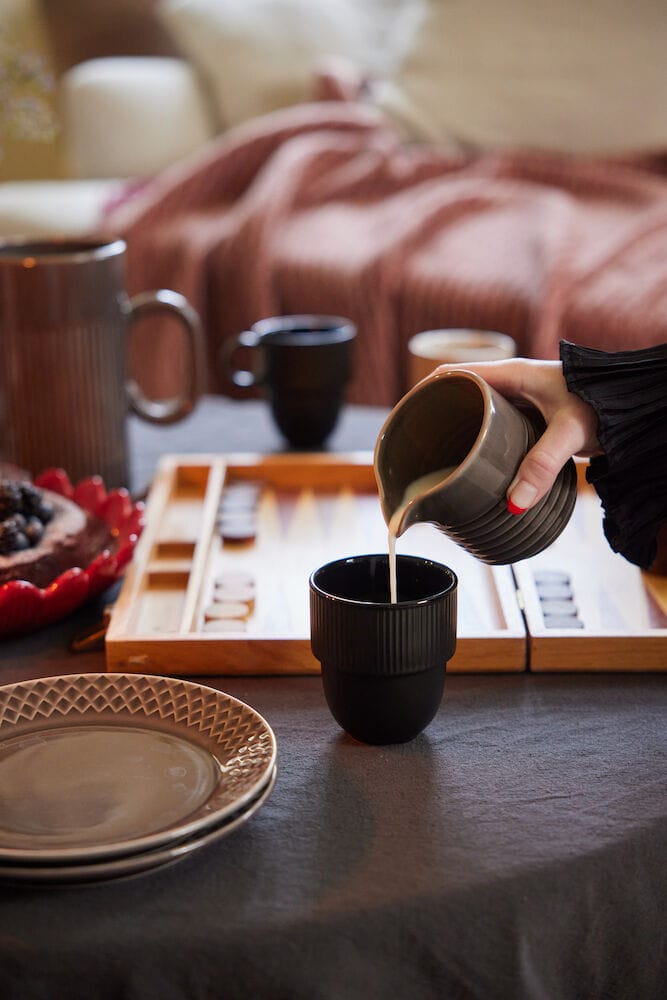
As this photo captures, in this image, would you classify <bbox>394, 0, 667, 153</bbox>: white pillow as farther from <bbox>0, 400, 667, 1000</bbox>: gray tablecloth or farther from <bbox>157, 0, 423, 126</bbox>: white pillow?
<bbox>0, 400, 667, 1000</bbox>: gray tablecloth

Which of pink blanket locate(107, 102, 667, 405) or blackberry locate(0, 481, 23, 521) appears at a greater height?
blackberry locate(0, 481, 23, 521)

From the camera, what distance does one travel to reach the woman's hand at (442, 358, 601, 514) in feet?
2.47

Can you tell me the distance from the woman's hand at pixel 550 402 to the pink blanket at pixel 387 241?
4.01 ft

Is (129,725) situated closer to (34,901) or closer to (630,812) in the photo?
(34,901)

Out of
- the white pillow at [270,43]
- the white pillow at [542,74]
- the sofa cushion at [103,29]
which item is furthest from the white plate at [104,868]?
the sofa cushion at [103,29]

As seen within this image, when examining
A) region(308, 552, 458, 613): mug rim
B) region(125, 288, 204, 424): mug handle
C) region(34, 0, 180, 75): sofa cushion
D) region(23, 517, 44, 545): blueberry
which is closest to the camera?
region(308, 552, 458, 613): mug rim

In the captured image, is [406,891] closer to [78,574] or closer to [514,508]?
[514,508]

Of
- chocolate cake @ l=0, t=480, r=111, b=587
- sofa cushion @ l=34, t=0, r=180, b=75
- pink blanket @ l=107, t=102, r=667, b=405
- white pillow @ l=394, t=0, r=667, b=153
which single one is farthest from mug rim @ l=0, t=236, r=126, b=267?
sofa cushion @ l=34, t=0, r=180, b=75

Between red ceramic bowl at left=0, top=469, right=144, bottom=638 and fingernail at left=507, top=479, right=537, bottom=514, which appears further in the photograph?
red ceramic bowl at left=0, top=469, right=144, bottom=638

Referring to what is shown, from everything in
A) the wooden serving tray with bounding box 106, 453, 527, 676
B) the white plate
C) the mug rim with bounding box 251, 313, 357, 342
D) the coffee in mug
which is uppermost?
the white plate

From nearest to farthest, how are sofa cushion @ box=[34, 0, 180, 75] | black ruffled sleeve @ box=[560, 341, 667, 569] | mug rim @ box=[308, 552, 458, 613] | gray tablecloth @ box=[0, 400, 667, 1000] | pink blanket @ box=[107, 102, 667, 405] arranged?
gray tablecloth @ box=[0, 400, 667, 1000]
mug rim @ box=[308, 552, 458, 613]
black ruffled sleeve @ box=[560, 341, 667, 569]
pink blanket @ box=[107, 102, 667, 405]
sofa cushion @ box=[34, 0, 180, 75]

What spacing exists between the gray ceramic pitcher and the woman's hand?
0.50 meters

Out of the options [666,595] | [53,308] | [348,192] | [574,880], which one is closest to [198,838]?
[574,880]

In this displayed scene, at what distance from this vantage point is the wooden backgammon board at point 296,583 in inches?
32.9
